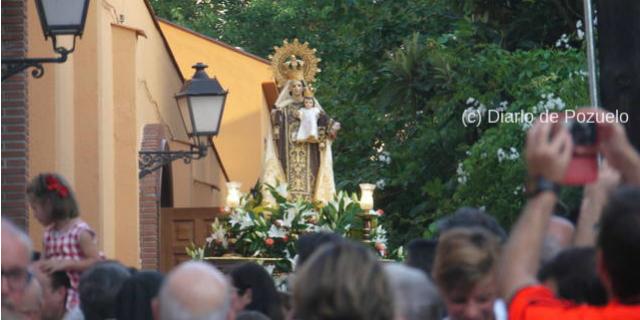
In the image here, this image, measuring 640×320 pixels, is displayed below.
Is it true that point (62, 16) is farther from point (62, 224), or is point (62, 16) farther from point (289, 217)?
point (289, 217)

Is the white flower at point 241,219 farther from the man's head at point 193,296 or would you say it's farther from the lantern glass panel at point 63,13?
the man's head at point 193,296

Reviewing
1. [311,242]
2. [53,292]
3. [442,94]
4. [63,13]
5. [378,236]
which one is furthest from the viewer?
[442,94]

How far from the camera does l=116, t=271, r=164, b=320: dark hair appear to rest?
6402 mm

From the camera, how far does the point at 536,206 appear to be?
4262 mm

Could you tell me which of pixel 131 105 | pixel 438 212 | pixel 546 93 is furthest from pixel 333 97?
pixel 546 93

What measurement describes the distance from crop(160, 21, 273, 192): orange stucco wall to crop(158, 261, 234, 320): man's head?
29.9 meters

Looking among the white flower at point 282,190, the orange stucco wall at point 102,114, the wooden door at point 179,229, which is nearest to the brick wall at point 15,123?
the orange stucco wall at point 102,114

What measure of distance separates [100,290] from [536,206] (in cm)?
296

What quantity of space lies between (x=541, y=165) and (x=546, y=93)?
40.6 feet

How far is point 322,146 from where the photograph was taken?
66.1 feet

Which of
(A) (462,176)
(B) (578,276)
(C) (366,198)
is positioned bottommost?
(B) (578,276)

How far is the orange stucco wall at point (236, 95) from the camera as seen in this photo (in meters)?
34.8

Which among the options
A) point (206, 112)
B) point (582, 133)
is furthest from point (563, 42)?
point (582, 133)

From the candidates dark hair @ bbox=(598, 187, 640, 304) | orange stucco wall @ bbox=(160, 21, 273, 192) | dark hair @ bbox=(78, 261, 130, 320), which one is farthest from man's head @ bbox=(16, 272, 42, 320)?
orange stucco wall @ bbox=(160, 21, 273, 192)
